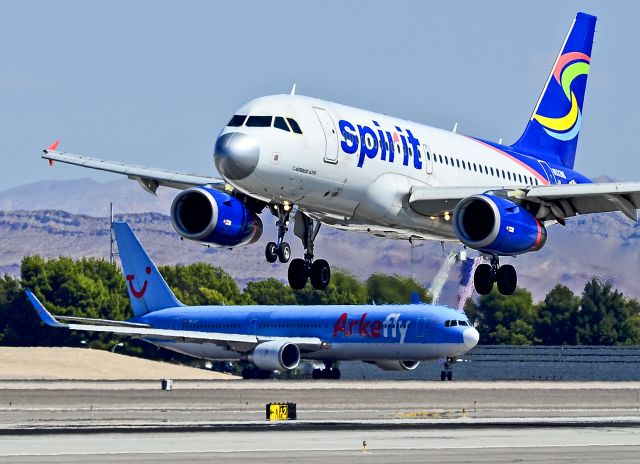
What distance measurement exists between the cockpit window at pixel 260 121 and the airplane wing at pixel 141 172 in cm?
864

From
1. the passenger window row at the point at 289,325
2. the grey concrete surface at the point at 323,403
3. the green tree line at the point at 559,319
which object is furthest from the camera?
the green tree line at the point at 559,319

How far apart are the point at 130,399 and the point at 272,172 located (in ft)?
120

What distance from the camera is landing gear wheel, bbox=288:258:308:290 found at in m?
56.6

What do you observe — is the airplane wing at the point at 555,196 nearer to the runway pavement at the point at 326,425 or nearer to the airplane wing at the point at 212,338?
the runway pavement at the point at 326,425

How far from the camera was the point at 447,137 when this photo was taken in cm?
5984

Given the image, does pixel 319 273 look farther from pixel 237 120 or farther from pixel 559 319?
pixel 559 319

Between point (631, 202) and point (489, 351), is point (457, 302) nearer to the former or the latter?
point (489, 351)

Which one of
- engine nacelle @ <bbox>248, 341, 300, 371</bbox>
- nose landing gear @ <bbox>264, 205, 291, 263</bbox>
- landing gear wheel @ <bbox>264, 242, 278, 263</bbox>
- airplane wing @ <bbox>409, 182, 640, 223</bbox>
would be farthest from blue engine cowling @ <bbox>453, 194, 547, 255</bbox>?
engine nacelle @ <bbox>248, 341, 300, 371</bbox>

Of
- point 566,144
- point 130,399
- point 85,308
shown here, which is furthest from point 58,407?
point 85,308

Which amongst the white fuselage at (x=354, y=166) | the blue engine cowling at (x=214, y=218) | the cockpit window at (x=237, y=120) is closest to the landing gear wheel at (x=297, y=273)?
the white fuselage at (x=354, y=166)

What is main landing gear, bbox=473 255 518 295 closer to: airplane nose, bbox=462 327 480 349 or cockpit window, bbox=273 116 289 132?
cockpit window, bbox=273 116 289 132

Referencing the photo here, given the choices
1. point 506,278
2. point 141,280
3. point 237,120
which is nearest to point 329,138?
point 237,120

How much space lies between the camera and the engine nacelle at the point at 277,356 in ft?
386

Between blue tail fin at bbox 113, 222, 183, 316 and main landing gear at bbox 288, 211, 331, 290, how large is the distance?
250 feet
